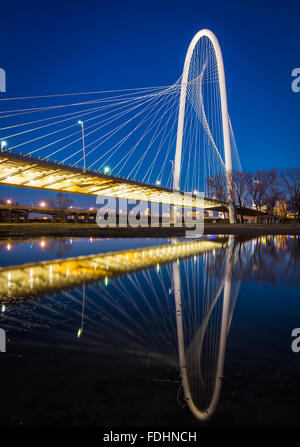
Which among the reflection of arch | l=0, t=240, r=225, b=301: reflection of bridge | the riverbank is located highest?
the riverbank

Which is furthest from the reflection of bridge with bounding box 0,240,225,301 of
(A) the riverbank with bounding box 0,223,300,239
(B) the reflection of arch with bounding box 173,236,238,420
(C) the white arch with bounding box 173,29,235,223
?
(C) the white arch with bounding box 173,29,235,223

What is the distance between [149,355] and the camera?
2.79 metres

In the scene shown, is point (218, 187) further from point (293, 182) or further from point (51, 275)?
point (51, 275)

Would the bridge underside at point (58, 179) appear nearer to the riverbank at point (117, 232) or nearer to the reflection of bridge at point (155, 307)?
the riverbank at point (117, 232)

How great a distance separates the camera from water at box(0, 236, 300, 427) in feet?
6.54

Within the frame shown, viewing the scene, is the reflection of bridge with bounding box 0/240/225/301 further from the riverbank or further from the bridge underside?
the bridge underside

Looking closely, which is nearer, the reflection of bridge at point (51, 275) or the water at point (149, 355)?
the water at point (149, 355)

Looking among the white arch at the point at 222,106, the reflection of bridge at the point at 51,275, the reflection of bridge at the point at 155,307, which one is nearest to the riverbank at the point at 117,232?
the white arch at the point at 222,106

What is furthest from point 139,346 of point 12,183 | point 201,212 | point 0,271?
point 201,212

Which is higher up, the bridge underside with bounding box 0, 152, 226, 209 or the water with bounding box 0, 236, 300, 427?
the bridge underside with bounding box 0, 152, 226, 209

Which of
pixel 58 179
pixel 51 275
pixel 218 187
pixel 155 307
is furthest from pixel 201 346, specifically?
pixel 218 187

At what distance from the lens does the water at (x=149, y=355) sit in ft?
6.54

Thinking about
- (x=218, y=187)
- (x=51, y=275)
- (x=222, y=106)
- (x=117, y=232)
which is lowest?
(x=51, y=275)
